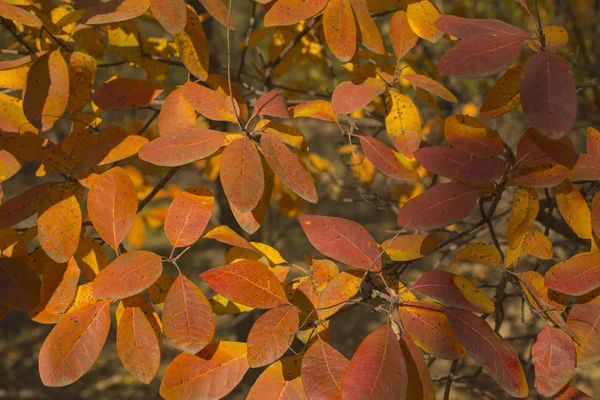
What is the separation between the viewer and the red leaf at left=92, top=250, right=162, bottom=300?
77 cm

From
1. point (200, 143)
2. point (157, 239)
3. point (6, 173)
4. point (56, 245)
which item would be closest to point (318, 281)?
point (200, 143)

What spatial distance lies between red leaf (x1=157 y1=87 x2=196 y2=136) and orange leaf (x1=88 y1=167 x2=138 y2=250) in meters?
0.11

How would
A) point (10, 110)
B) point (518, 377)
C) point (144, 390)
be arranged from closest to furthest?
point (518, 377), point (10, 110), point (144, 390)

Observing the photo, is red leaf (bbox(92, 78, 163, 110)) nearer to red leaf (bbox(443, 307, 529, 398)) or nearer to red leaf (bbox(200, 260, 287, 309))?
red leaf (bbox(200, 260, 287, 309))

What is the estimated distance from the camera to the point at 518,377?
0.73 meters

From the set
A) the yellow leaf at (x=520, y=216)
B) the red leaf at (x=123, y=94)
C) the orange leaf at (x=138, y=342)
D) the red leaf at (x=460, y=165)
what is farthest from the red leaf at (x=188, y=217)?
the yellow leaf at (x=520, y=216)

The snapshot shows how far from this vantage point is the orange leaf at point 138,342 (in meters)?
0.79

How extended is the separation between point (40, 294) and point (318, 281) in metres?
0.39

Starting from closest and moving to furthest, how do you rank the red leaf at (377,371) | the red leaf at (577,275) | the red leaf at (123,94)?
the red leaf at (377,371), the red leaf at (577,275), the red leaf at (123,94)

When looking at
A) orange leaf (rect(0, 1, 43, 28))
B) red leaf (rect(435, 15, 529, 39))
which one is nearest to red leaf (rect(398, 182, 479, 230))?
red leaf (rect(435, 15, 529, 39))

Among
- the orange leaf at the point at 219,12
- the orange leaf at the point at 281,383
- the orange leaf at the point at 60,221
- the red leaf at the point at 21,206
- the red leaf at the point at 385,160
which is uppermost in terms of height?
the orange leaf at the point at 219,12

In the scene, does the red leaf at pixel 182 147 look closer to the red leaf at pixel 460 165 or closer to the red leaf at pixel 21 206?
the red leaf at pixel 21 206

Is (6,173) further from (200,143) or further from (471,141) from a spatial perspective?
(471,141)

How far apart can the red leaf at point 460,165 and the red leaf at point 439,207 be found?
0.08ft
